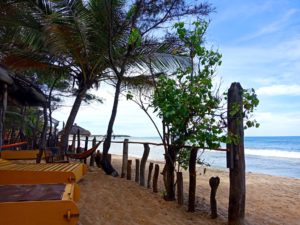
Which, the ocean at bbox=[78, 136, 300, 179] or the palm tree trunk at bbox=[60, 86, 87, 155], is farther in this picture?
the ocean at bbox=[78, 136, 300, 179]

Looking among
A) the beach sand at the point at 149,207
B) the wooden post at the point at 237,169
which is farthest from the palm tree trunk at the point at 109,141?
the wooden post at the point at 237,169

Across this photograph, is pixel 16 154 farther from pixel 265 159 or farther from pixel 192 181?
pixel 265 159

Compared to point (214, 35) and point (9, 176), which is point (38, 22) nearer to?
point (214, 35)

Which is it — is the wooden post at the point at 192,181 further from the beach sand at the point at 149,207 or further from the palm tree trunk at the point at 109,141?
the palm tree trunk at the point at 109,141

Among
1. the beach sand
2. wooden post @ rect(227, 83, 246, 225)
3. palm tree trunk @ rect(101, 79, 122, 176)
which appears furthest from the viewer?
palm tree trunk @ rect(101, 79, 122, 176)

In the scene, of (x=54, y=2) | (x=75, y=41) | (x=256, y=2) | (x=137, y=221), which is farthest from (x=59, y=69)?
(x=137, y=221)

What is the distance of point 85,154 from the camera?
7.31 metres

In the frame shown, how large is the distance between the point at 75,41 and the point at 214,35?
123 inches

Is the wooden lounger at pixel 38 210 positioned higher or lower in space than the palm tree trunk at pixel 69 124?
lower

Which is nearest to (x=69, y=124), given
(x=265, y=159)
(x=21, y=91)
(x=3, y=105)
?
(x=21, y=91)

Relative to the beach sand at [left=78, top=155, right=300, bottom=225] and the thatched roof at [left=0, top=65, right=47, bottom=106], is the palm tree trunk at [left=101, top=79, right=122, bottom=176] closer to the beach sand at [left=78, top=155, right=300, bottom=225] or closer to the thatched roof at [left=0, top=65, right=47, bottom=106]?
the beach sand at [left=78, top=155, right=300, bottom=225]

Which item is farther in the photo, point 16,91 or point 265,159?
point 265,159

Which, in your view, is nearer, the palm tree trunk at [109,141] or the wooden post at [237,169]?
the wooden post at [237,169]

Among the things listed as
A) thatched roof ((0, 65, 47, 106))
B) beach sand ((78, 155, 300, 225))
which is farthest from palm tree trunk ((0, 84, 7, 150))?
beach sand ((78, 155, 300, 225))
